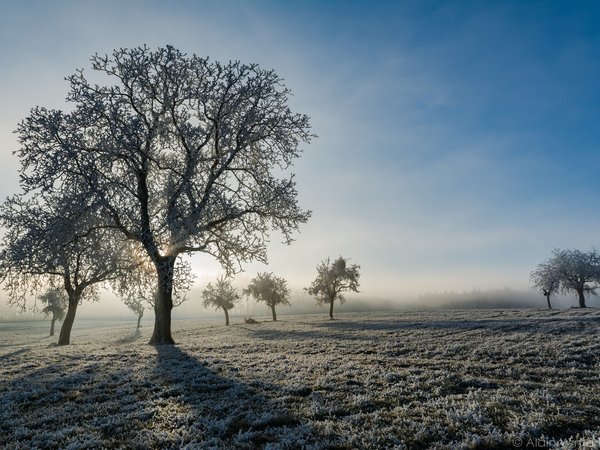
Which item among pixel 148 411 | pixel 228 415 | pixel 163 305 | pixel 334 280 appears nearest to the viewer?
pixel 228 415

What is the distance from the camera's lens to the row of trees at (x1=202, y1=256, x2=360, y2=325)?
69812mm

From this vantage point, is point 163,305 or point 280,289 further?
point 280,289

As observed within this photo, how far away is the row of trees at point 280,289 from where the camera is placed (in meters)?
69.8

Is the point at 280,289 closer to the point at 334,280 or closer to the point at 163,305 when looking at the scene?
Result: the point at 334,280

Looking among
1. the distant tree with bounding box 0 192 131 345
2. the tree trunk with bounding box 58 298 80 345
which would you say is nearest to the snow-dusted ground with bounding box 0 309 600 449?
the distant tree with bounding box 0 192 131 345

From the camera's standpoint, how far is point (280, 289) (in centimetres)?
7481

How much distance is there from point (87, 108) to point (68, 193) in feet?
18.1

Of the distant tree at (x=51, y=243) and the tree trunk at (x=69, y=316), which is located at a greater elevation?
the distant tree at (x=51, y=243)

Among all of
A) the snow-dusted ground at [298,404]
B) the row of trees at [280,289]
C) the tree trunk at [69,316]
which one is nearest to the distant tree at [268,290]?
the row of trees at [280,289]

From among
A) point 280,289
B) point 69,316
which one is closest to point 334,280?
point 280,289

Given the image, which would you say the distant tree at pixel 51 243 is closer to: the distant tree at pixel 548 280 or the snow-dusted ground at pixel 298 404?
the snow-dusted ground at pixel 298 404

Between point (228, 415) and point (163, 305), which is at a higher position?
point (163, 305)

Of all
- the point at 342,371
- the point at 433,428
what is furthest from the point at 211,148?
the point at 433,428

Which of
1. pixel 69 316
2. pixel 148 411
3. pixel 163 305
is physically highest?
pixel 163 305
